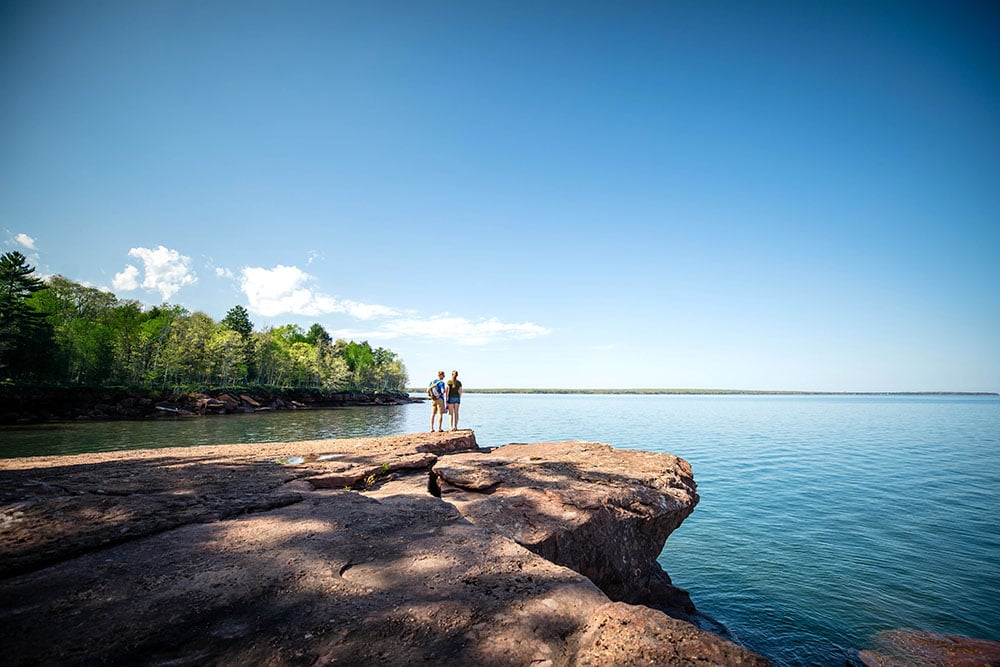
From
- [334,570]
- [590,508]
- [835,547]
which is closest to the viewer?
[334,570]

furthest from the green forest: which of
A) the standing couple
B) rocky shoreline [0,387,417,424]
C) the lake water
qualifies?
the standing couple

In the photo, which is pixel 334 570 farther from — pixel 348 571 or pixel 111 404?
pixel 111 404

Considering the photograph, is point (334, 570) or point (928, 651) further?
point (928, 651)

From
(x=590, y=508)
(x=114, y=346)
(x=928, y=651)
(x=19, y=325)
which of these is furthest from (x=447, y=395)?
(x=114, y=346)

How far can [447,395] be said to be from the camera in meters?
14.9

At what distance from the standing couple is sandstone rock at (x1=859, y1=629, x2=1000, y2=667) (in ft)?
36.7

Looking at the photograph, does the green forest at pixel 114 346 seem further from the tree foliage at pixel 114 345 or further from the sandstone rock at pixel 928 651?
the sandstone rock at pixel 928 651

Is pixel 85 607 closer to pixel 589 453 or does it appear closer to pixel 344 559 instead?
pixel 344 559

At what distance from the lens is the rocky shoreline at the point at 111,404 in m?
34.0

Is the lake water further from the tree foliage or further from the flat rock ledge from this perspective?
the tree foliage

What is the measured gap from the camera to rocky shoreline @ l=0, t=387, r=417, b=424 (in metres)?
34.0

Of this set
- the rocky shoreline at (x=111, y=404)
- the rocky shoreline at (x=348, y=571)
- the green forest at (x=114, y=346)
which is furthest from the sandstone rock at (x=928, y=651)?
the green forest at (x=114, y=346)

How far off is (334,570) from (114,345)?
220ft

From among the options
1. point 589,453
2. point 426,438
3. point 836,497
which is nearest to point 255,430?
point 426,438
